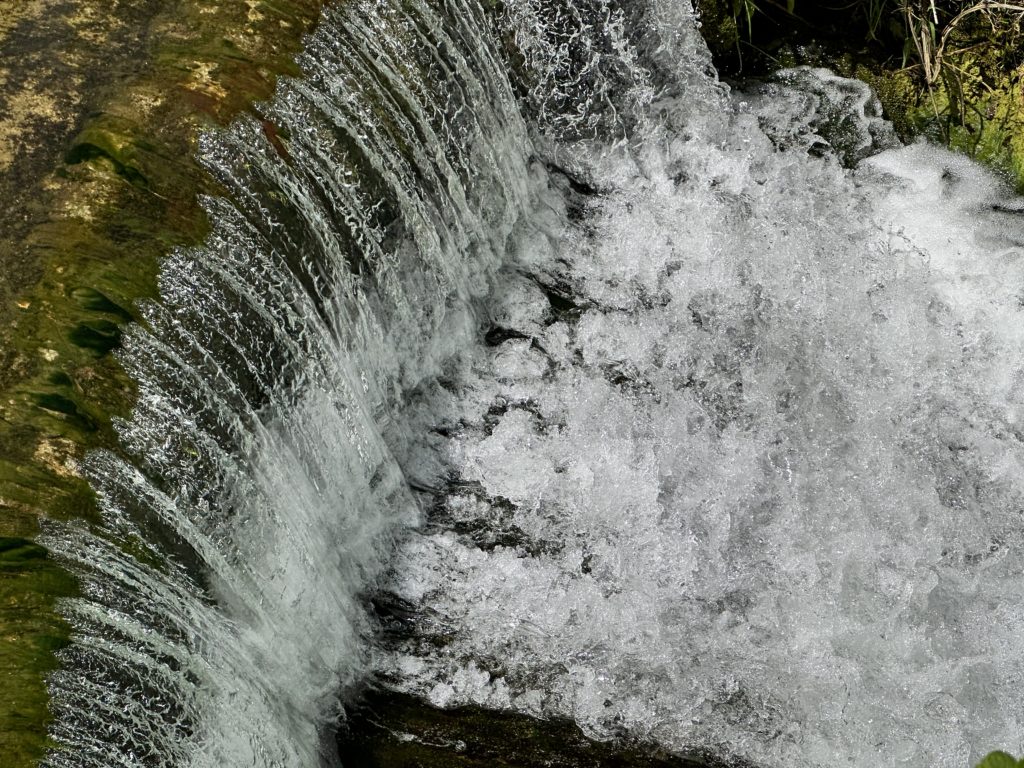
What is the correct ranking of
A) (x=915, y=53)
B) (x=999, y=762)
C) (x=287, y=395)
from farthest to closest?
(x=915, y=53) < (x=287, y=395) < (x=999, y=762)

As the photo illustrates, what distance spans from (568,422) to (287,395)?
113cm

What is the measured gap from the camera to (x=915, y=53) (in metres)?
4.47

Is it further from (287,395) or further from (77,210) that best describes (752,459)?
(77,210)

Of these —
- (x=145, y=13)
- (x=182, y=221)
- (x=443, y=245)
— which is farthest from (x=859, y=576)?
(x=145, y=13)

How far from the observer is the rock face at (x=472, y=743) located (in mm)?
2936

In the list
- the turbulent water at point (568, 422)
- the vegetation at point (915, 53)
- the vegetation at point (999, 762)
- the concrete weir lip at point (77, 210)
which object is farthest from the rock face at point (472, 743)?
the vegetation at point (915, 53)

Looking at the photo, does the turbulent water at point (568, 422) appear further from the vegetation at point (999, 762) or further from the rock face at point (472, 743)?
the vegetation at point (999, 762)

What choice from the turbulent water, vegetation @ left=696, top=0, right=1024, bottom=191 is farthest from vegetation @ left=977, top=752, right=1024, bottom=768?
vegetation @ left=696, top=0, right=1024, bottom=191

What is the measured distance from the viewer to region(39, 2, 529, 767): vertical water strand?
7.68ft

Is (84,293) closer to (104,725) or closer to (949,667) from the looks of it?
(104,725)

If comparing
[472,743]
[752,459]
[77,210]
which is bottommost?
[752,459]

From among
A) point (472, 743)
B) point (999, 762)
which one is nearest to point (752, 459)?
point (472, 743)

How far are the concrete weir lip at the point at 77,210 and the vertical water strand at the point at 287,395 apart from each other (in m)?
0.06

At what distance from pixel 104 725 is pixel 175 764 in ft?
0.74
